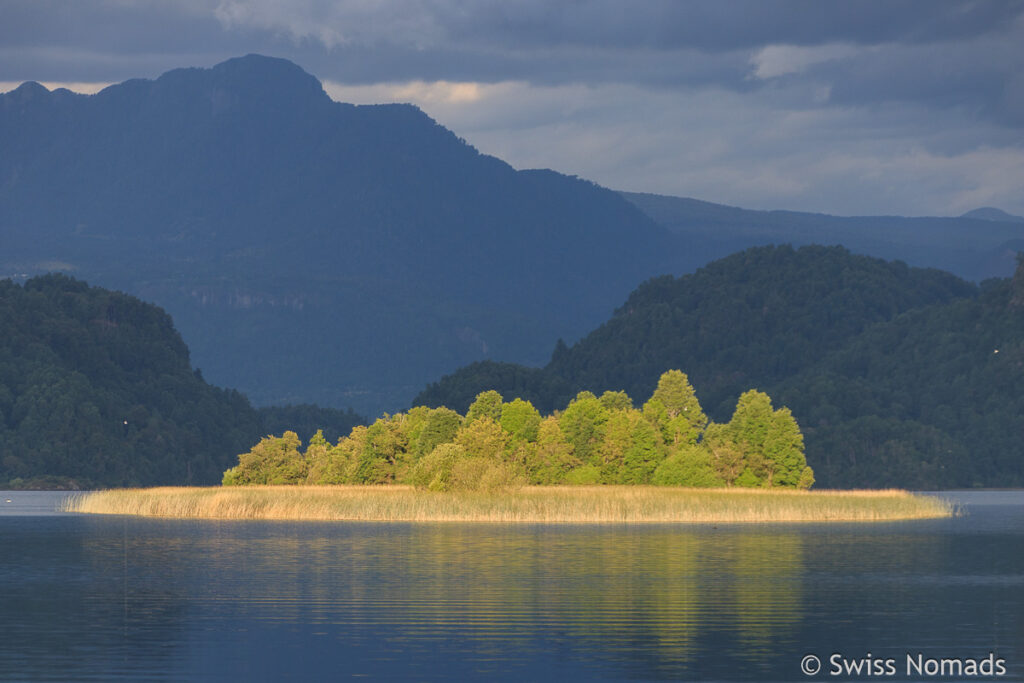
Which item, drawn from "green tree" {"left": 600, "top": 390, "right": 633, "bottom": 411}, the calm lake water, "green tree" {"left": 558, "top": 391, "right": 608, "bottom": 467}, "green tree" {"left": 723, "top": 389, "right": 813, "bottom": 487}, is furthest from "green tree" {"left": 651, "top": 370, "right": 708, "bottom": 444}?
the calm lake water

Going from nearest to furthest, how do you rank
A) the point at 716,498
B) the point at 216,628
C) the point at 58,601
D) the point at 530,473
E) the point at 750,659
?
the point at 750,659 → the point at 216,628 → the point at 58,601 → the point at 716,498 → the point at 530,473

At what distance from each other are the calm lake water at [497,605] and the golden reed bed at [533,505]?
1119cm

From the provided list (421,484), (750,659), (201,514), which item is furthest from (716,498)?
(750,659)

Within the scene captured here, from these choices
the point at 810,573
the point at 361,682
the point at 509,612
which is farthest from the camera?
the point at 810,573

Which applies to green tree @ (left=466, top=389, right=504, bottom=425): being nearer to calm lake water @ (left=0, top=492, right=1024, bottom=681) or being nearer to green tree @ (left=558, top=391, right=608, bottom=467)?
green tree @ (left=558, top=391, right=608, bottom=467)

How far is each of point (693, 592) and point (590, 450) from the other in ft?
224

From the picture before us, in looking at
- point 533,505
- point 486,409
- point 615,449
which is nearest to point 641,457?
point 615,449

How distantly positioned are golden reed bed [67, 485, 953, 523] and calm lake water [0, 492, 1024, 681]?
11.2 metres

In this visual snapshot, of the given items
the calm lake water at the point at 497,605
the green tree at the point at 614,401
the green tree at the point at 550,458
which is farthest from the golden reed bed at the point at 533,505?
the green tree at the point at 614,401

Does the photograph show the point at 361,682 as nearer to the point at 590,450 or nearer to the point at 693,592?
the point at 693,592

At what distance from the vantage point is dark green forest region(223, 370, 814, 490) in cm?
12206

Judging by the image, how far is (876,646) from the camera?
149 ft

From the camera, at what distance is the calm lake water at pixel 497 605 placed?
42.0 meters

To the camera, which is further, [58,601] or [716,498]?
[716,498]
